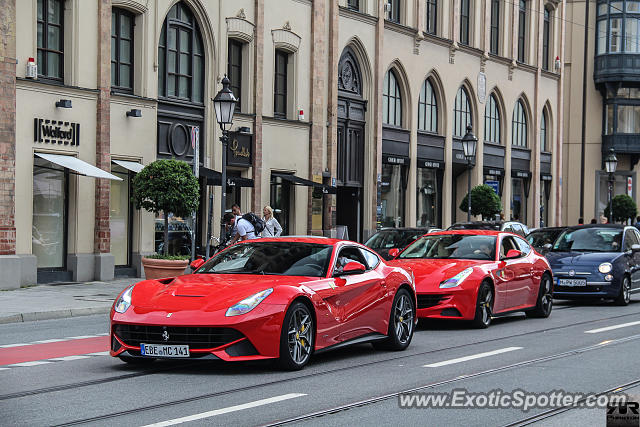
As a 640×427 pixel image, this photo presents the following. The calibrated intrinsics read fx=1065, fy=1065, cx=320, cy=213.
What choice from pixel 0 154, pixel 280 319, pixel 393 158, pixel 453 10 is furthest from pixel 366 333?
pixel 453 10

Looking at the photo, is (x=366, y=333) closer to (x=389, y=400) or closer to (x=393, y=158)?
(x=389, y=400)

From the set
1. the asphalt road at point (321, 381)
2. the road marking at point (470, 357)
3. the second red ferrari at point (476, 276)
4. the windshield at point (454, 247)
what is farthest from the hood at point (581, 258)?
the road marking at point (470, 357)

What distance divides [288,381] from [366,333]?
236 cm

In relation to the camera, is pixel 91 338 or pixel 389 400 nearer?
pixel 389 400

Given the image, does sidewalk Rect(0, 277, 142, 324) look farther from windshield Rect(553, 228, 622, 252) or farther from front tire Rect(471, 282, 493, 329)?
windshield Rect(553, 228, 622, 252)

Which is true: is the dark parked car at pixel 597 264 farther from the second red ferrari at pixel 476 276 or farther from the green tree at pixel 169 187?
the green tree at pixel 169 187

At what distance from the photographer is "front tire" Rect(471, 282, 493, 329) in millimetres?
15531

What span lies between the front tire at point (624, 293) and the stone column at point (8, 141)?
12280mm

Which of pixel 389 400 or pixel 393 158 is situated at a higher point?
pixel 393 158

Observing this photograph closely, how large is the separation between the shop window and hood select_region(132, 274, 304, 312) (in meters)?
14.0

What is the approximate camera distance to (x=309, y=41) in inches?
1323

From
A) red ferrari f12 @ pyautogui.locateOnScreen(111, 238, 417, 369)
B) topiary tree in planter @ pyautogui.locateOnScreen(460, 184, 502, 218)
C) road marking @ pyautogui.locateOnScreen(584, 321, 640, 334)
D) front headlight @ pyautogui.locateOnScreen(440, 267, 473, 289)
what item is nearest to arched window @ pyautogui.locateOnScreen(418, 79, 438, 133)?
topiary tree in planter @ pyautogui.locateOnScreen(460, 184, 502, 218)

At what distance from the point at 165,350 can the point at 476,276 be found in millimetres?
6725

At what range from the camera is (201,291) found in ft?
34.3
